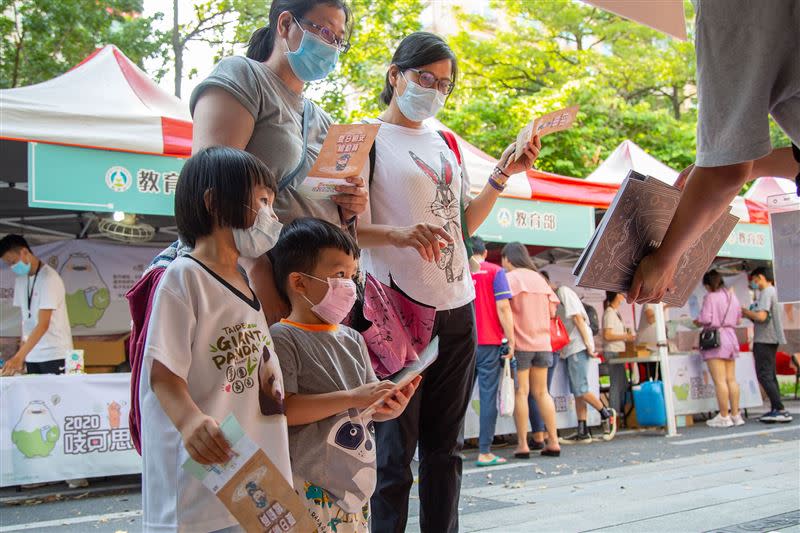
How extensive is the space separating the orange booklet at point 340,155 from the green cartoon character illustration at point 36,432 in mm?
4653

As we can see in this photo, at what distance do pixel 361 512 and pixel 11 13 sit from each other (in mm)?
18226

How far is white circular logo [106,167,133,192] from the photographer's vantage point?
5.76 meters

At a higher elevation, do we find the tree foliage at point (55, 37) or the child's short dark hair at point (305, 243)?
the tree foliage at point (55, 37)

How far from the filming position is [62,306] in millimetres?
6988

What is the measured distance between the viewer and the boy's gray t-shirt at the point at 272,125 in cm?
231

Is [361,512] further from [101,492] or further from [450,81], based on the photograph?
[101,492]

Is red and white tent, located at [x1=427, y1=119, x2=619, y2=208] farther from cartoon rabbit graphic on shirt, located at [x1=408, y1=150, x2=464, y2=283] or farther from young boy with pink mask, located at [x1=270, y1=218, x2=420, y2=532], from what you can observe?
young boy with pink mask, located at [x1=270, y1=218, x2=420, y2=532]

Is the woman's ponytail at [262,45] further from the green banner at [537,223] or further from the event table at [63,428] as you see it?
the green banner at [537,223]

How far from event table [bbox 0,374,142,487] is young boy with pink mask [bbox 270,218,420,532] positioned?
416 centimetres

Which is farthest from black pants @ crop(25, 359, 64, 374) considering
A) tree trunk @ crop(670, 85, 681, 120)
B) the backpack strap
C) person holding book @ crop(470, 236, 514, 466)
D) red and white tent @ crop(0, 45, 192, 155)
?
tree trunk @ crop(670, 85, 681, 120)

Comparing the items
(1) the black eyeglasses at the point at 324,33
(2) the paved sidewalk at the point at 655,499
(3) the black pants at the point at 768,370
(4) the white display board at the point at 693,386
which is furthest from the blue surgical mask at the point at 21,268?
(3) the black pants at the point at 768,370

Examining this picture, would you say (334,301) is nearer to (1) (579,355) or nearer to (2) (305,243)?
(2) (305,243)

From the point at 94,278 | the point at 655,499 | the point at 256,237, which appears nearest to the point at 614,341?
the point at 655,499

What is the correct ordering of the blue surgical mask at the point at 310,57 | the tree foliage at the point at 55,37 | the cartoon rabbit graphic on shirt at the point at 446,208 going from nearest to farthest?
1. the blue surgical mask at the point at 310,57
2. the cartoon rabbit graphic on shirt at the point at 446,208
3. the tree foliage at the point at 55,37
